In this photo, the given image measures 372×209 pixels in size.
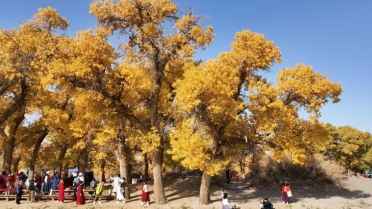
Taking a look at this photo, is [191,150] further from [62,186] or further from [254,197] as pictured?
[62,186]

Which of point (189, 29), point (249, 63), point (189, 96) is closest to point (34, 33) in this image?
point (189, 29)

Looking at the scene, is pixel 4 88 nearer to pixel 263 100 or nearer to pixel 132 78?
pixel 132 78

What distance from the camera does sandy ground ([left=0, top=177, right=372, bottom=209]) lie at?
17.7m

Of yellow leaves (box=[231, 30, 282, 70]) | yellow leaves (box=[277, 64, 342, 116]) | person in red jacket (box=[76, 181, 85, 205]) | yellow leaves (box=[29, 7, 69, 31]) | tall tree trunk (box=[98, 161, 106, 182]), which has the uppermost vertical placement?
yellow leaves (box=[29, 7, 69, 31])

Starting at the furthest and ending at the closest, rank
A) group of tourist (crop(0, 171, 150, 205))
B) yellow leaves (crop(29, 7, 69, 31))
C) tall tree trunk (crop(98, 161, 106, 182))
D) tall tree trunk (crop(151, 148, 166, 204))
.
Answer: tall tree trunk (crop(98, 161, 106, 182)) → yellow leaves (crop(29, 7, 69, 31)) → tall tree trunk (crop(151, 148, 166, 204)) → group of tourist (crop(0, 171, 150, 205))

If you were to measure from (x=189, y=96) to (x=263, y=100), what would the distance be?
14.4ft

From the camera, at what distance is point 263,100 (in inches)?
713

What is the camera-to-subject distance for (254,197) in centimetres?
2059

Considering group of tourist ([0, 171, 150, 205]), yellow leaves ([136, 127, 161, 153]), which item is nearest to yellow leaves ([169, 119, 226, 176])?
yellow leaves ([136, 127, 161, 153])

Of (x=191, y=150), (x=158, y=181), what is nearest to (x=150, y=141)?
(x=158, y=181)

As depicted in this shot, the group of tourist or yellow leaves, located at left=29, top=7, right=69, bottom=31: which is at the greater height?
yellow leaves, located at left=29, top=7, right=69, bottom=31

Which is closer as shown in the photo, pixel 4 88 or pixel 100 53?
pixel 100 53

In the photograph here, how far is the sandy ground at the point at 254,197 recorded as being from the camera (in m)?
17.7

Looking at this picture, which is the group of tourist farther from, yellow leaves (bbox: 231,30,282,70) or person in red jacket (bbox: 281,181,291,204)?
yellow leaves (bbox: 231,30,282,70)
